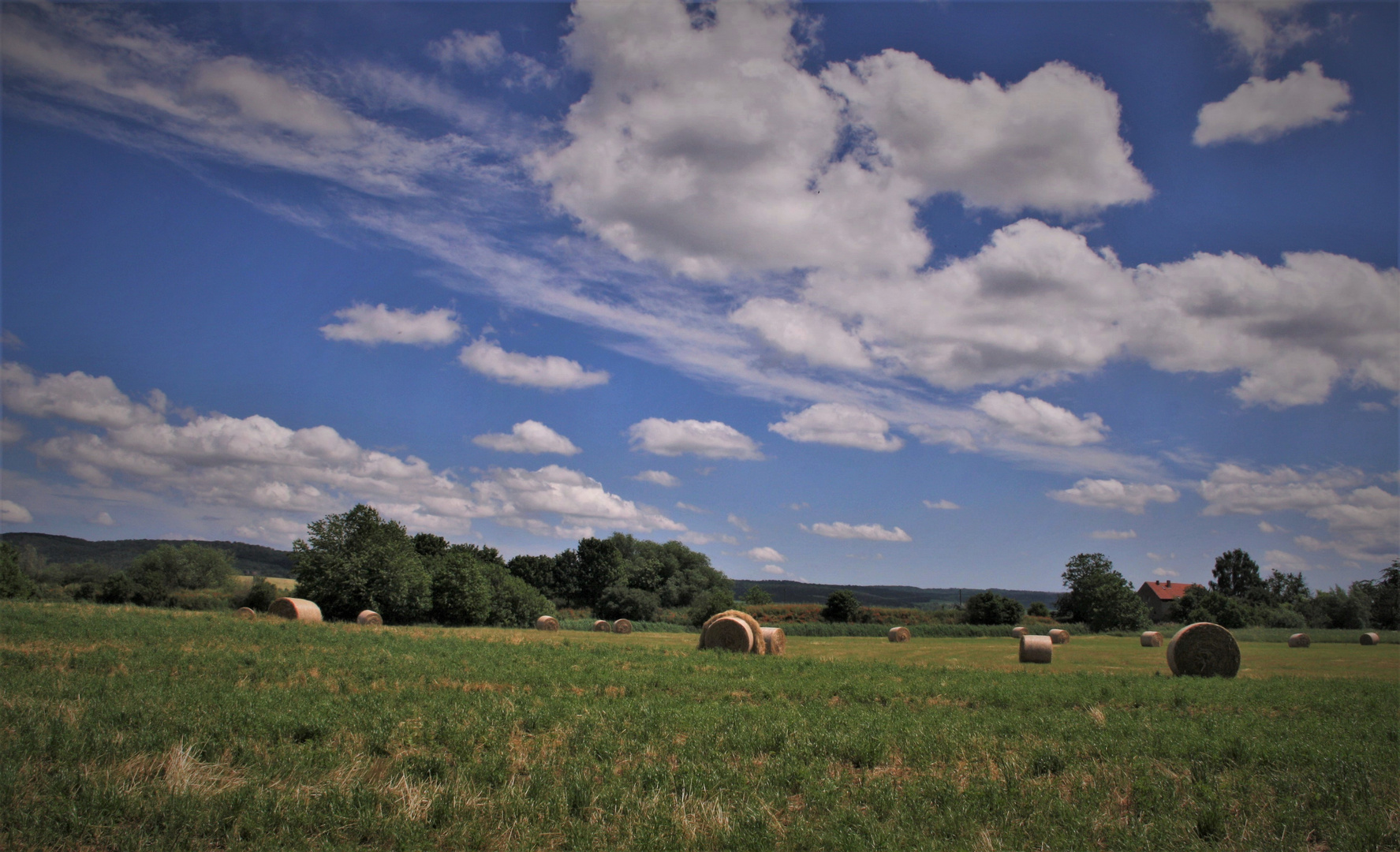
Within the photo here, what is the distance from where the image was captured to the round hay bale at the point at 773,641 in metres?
28.6

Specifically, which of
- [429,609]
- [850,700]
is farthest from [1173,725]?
[429,609]

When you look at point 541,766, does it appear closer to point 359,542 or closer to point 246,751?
point 246,751

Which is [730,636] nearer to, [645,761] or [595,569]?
[645,761]

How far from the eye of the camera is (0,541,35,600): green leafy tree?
54.7m

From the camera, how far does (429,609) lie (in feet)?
191

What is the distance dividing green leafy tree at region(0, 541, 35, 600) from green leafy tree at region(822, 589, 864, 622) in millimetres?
73825

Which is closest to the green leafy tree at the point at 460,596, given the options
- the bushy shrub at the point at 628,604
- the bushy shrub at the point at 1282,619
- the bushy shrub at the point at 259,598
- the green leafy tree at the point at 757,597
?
the bushy shrub at the point at 259,598

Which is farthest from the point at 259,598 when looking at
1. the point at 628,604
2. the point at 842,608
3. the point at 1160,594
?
the point at 1160,594

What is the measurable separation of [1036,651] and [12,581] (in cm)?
7398

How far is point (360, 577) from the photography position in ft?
174

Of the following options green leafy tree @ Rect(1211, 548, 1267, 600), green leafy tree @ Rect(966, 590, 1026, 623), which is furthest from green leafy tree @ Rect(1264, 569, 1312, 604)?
green leafy tree @ Rect(966, 590, 1026, 623)

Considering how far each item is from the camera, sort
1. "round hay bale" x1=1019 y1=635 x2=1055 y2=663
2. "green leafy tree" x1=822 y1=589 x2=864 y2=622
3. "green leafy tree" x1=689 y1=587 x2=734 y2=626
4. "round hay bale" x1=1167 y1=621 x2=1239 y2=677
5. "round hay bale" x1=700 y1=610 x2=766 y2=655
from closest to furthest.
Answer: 1. "round hay bale" x1=1167 y1=621 x2=1239 y2=677
2. "round hay bale" x1=700 y1=610 x2=766 y2=655
3. "round hay bale" x1=1019 y1=635 x2=1055 y2=663
4. "green leafy tree" x1=689 y1=587 x2=734 y2=626
5. "green leafy tree" x1=822 y1=589 x2=864 y2=622

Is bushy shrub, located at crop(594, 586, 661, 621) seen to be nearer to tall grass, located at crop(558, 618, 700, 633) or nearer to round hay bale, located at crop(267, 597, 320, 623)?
tall grass, located at crop(558, 618, 700, 633)

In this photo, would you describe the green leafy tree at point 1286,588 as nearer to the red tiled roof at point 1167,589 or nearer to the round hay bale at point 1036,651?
the red tiled roof at point 1167,589
